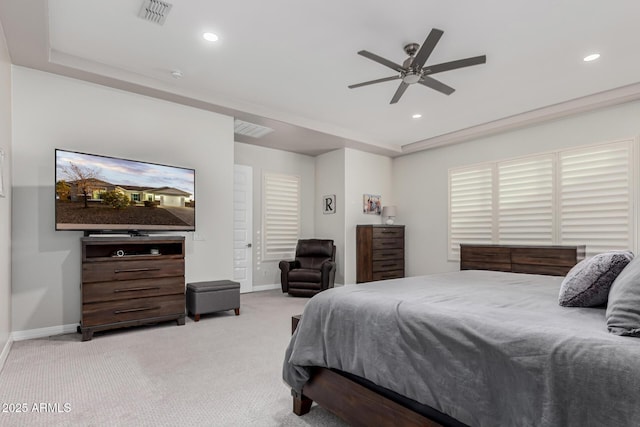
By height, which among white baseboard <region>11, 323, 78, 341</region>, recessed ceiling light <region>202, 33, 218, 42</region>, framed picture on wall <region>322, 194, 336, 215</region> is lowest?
white baseboard <region>11, 323, 78, 341</region>

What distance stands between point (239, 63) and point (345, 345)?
3.06m

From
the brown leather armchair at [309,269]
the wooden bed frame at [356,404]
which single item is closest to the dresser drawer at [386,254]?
the brown leather armchair at [309,269]

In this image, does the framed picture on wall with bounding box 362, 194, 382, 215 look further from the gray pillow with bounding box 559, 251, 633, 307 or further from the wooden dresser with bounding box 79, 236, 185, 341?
the gray pillow with bounding box 559, 251, 633, 307

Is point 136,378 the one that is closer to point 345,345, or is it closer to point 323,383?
point 323,383

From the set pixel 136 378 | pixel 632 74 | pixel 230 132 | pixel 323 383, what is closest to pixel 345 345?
pixel 323 383

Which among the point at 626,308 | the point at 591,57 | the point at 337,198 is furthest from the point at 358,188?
the point at 626,308

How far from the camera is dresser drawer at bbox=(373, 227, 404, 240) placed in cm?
625

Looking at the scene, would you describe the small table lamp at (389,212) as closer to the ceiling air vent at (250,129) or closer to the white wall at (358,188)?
the white wall at (358,188)

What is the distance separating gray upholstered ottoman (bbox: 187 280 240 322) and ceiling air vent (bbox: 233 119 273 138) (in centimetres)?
234

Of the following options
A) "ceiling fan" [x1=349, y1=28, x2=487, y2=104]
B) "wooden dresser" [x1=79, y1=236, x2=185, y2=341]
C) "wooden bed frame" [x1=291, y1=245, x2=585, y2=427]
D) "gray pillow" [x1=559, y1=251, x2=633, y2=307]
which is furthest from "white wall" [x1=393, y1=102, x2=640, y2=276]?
"wooden bed frame" [x1=291, y1=245, x2=585, y2=427]

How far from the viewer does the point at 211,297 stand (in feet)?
13.3

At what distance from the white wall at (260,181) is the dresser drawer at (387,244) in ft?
4.67

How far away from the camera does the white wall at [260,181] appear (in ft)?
20.3

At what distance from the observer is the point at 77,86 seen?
3.66 m
